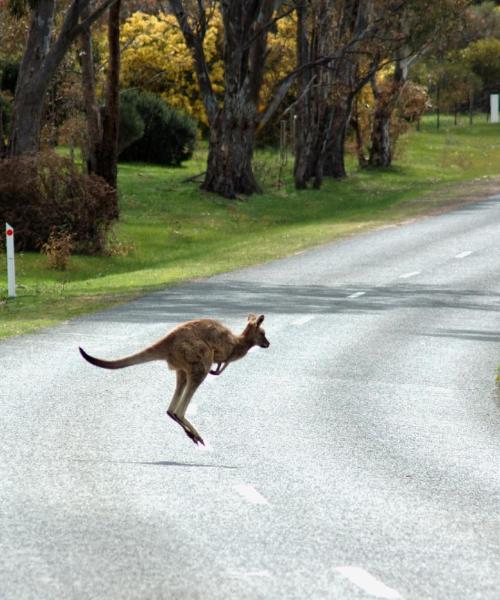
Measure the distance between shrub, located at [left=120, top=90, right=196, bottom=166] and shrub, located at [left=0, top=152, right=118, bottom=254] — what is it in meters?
22.8

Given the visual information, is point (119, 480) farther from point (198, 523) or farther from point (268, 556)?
point (268, 556)

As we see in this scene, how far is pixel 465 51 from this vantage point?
93.4 meters

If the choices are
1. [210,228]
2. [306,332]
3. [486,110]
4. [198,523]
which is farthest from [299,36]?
[486,110]

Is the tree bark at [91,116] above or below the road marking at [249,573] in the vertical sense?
above

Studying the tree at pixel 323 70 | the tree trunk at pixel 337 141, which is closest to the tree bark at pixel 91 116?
the tree at pixel 323 70

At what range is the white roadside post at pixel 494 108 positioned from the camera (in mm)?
93125

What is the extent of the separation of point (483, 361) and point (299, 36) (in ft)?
109

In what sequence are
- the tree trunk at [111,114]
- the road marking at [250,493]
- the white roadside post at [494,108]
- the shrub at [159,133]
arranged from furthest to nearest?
the white roadside post at [494,108] → the shrub at [159,133] → the tree trunk at [111,114] → the road marking at [250,493]

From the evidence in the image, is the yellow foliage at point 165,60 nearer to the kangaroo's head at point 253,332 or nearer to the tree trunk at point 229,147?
the tree trunk at point 229,147

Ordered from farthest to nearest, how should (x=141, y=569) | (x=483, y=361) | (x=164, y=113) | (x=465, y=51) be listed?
(x=465, y=51), (x=164, y=113), (x=483, y=361), (x=141, y=569)

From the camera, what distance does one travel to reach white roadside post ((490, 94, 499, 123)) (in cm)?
9312

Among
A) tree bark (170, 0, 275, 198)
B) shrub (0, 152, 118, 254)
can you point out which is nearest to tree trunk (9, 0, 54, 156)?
shrub (0, 152, 118, 254)

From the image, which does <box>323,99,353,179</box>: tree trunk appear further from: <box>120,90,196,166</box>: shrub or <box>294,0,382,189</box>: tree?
<box>120,90,196,166</box>: shrub

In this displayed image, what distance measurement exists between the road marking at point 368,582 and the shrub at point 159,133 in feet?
159
